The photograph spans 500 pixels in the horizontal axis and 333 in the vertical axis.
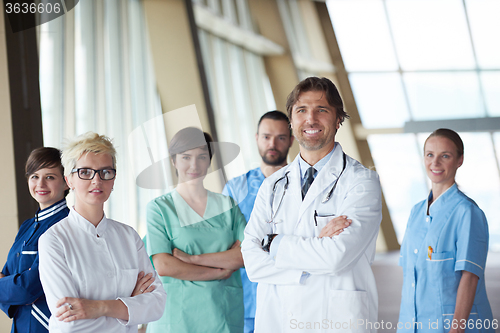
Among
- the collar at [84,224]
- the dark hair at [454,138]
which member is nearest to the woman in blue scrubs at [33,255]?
the collar at [84,224]

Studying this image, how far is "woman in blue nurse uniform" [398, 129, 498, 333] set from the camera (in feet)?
5.16

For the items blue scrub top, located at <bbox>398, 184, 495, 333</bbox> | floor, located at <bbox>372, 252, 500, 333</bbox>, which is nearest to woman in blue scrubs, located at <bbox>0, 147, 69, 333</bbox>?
blue scrub top, located at <bbox>398, 184, 495, 333</bbox>

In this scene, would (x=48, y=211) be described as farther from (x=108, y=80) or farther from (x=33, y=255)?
(x=108, y=80)

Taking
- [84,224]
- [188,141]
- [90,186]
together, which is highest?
[188,141]

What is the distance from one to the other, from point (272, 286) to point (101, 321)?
1.71 ft

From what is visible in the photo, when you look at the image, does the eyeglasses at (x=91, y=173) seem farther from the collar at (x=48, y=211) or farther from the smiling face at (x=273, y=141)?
the smiling face at (x=273, y=141)

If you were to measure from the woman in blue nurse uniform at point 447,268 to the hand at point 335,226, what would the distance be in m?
0.71

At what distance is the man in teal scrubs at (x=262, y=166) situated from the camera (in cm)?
182

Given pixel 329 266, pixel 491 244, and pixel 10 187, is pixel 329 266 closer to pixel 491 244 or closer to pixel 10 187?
pixel 491 244

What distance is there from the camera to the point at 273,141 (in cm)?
187

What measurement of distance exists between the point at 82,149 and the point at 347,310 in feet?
2.96

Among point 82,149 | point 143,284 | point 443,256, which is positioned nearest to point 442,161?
point 443,256

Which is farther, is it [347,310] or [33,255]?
[33,255]

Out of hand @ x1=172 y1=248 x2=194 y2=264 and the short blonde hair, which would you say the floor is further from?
the short blonde hair
